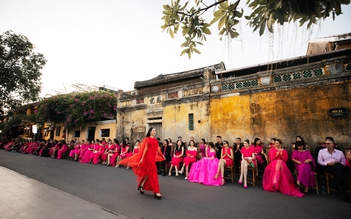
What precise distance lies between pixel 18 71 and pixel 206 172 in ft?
58.4

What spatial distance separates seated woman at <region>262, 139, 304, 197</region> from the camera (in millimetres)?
4677

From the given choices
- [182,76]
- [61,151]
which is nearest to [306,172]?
[182,76]

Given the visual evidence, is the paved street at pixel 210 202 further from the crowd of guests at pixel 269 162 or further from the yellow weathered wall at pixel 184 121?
the yellow weathered wall at pixel 184 121

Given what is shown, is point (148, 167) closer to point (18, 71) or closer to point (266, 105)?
point (266, 105)

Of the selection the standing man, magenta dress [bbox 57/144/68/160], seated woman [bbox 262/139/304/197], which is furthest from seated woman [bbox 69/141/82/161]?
seated woman [bbox 262/139/304/197]

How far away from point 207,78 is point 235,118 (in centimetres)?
290

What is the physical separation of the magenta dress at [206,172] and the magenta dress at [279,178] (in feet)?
5.16

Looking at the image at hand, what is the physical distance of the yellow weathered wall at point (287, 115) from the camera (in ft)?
20.1

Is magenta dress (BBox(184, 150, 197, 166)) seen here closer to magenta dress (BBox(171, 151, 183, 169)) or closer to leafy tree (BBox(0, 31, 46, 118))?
magenta dress (BBox(171, 151, 183, 169))

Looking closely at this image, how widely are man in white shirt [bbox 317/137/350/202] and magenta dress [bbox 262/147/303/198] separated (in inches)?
38.4

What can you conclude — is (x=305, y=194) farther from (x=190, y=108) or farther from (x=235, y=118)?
(x=190, y=108)

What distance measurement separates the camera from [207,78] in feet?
31.3

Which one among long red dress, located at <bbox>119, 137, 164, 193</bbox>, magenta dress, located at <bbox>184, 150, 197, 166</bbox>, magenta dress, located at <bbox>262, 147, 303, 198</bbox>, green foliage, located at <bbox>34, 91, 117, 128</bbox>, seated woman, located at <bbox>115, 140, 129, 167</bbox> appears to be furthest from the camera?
green foliage, located at <bbox>34, 91, 117, 128</bbox>

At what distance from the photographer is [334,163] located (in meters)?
4.61
